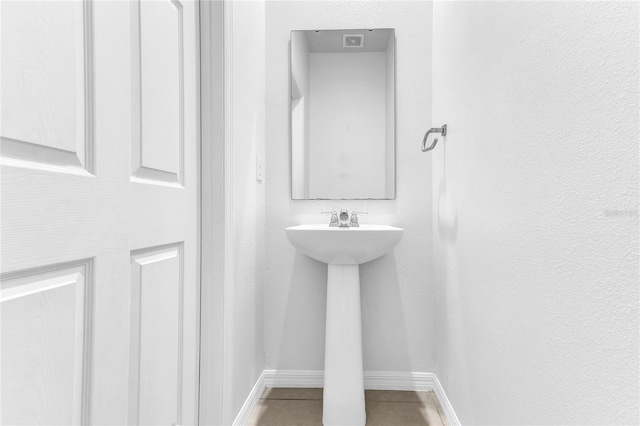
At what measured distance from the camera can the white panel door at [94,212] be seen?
1.80 ft

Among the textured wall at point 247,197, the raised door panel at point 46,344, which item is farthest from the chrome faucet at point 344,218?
the raised door panel at point 46,344

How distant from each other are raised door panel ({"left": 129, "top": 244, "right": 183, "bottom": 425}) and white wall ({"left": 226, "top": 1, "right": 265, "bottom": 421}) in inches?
11.1

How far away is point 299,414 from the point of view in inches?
62.7

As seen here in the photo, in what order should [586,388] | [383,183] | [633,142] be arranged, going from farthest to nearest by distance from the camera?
[383,183] < [586,388] < [633,142]

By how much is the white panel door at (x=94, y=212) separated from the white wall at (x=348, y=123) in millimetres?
887

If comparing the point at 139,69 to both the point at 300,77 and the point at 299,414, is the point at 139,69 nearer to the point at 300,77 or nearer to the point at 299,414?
the point at 300,77

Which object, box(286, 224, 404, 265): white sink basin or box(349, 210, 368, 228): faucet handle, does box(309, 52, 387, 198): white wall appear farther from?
box(286, 224, 404, 265): white sink basin

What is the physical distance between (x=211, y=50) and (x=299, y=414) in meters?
1.48

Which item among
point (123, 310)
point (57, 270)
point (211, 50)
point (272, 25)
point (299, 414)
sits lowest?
point (299, 414)

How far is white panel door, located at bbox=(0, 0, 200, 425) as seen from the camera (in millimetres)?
549

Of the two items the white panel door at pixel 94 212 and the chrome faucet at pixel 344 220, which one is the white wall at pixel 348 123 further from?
the white panel door at pixel 94 212

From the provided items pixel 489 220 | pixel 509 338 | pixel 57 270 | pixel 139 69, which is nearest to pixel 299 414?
pixel 509 338

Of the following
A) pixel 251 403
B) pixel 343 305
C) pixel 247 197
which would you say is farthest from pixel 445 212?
pixel 251 403

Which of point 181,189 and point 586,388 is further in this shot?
point 181,189
